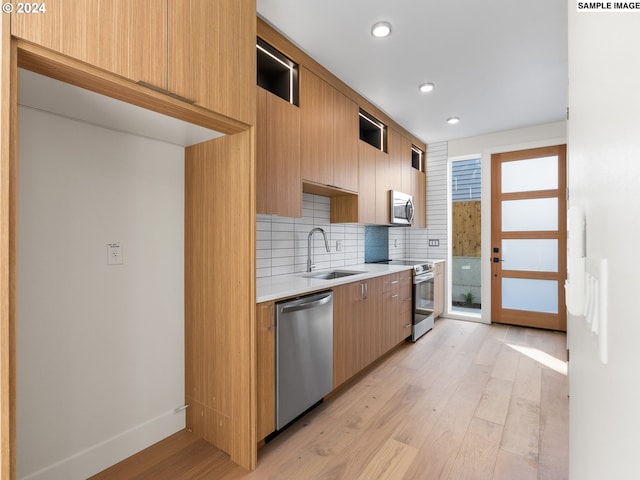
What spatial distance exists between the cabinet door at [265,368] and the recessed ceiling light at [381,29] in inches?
76.3

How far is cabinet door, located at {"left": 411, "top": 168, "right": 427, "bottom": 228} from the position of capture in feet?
14.7

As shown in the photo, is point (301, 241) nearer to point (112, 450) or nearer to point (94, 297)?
point (94, 297)

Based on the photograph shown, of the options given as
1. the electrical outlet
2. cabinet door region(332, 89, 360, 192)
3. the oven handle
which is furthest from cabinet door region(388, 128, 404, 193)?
the electrical outlet

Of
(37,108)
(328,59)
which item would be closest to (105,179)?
(37,108)

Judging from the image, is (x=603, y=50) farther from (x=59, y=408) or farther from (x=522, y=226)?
(x=522, y=226)

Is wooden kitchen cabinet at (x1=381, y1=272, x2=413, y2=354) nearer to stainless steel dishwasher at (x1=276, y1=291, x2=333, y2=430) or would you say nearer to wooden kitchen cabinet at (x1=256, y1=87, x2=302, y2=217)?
stainless steel dishwasher at (x1=276, y1=291, x2=333, y2=430)

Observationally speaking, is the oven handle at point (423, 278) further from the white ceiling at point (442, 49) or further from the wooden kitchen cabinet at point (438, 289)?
the white ceiling at point (442, 49)

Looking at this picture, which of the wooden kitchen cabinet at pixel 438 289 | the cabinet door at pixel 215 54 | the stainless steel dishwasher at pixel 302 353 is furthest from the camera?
the wooden kitchen cabinet at pixel 438 289

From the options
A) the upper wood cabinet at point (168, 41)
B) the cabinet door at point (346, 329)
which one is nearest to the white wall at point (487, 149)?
the cabinet door at point (346, 329)

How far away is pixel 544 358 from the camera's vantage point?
3172mm

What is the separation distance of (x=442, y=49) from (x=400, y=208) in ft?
6.02

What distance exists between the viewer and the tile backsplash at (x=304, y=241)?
2592mm

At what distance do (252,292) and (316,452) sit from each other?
39.4 inches

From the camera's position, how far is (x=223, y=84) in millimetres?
1512
